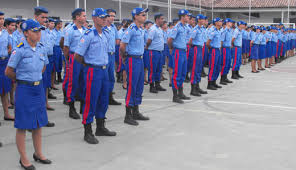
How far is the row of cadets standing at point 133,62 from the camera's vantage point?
606 centimetres

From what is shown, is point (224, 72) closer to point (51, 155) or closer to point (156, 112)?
point (156, 112)

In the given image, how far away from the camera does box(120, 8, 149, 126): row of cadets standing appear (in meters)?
6.06


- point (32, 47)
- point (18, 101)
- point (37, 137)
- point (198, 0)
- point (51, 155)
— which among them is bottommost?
point (51, 155)

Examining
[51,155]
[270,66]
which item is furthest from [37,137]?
[270,66]

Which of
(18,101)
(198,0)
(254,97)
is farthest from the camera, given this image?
(198,0)

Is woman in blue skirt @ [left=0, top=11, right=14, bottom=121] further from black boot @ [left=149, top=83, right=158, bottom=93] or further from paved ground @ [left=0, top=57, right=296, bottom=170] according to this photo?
black boot @ [left=149, top=83, right=158, bottom=93]

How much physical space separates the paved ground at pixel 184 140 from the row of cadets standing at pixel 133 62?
392mm

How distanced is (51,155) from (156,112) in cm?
287

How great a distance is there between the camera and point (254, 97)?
28.3 feet

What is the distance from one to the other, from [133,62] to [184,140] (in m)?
1.75

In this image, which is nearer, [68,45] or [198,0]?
[68,45]

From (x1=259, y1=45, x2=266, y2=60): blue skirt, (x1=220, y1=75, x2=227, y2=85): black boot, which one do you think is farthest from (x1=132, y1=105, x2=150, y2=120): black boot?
(x1=259, y1=45, x2=266, y2=60): blue skirt

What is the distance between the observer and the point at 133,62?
19.9ft

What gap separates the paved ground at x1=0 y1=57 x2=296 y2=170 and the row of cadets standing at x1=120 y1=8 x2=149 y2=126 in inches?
15.4
